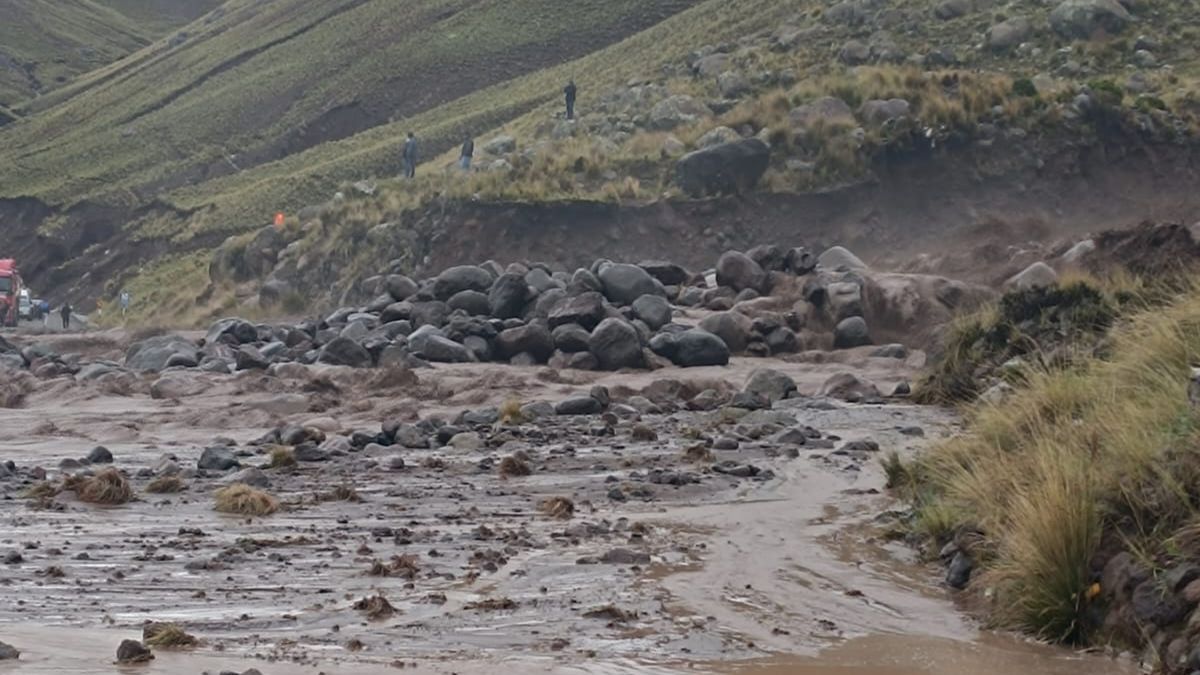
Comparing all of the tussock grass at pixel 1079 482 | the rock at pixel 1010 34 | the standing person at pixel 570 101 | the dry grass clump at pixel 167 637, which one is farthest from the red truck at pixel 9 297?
the dry grass clump at pixel 167 637

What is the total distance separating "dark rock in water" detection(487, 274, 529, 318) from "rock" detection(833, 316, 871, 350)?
4957 mm

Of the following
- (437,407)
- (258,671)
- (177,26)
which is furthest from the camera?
(177,26)

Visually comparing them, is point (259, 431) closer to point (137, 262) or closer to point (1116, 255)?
point (1116, 255)

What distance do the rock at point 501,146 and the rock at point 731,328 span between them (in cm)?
2562

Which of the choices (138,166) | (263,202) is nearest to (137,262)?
(263,202)

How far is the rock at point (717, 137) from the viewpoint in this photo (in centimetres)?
4009

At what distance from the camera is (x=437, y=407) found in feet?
67.4

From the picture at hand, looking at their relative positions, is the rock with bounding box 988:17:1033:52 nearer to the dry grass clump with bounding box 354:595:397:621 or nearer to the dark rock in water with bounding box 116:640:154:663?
the dry grass clump with bounding box 354:595:397:621

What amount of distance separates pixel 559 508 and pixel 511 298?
15.5 meters

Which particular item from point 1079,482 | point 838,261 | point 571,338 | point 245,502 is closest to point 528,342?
point 571,338

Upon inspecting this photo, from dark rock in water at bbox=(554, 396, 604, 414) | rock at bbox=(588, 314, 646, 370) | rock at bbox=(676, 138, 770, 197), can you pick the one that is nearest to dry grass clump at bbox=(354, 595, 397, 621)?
dark rock in water at bbox=(554, 396, 604, 414)

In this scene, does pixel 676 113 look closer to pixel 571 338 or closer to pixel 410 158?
pixel 410 158

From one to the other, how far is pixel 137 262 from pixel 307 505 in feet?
177

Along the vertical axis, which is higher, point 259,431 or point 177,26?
point 177,26
